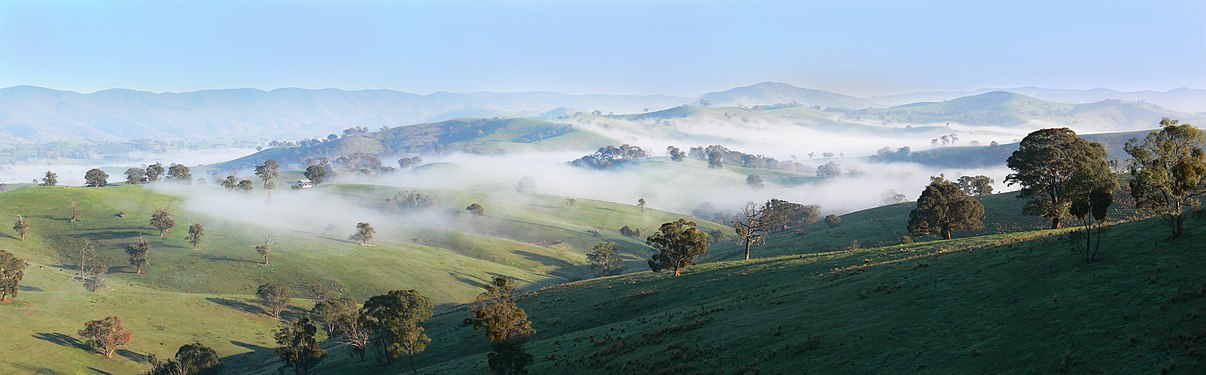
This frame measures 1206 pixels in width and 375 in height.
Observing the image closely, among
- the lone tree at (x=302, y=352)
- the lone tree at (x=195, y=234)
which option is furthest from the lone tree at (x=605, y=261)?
the lone tree at (x=195, y=234)

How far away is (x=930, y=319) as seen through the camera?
38.6 metres

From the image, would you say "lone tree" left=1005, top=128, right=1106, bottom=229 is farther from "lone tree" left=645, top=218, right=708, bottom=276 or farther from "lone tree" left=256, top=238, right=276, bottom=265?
"lone tree" left=256, top=238, right=276, bottom=265

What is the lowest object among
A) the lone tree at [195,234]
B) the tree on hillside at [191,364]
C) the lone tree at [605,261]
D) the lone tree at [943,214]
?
the tree on hillside at [191,364]

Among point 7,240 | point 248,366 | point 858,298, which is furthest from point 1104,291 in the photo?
point 7,240

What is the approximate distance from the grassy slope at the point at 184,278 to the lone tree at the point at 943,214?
80077 millimetres

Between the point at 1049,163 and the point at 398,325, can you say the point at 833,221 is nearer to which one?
the point at 1049,163

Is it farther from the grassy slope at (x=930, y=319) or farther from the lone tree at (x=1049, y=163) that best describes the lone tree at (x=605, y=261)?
the grassy slope at (x=930, y=319)

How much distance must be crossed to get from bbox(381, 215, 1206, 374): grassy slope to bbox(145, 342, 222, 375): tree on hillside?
139 ft

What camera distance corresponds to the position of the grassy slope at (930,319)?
2905 cm

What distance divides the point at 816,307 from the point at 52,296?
136 m

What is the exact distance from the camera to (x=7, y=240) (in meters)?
162

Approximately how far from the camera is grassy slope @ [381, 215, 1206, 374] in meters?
29.0

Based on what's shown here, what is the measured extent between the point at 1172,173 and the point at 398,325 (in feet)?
208

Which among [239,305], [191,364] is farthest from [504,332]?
[239,305]
